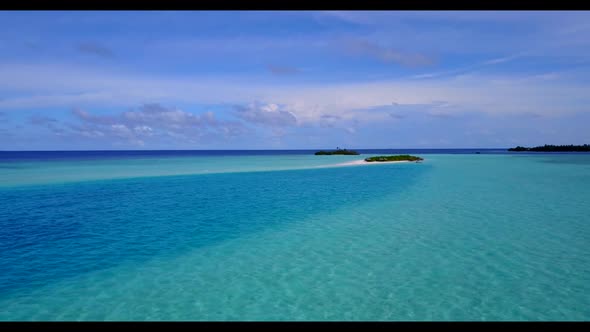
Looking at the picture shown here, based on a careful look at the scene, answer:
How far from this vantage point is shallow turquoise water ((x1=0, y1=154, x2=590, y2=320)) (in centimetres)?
904

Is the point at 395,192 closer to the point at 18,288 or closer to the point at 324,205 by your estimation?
the point at 324,205

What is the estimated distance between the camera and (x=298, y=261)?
1259 cm

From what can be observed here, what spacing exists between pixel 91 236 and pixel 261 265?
9169 millimetres

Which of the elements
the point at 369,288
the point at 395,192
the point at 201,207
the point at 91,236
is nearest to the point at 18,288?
the point at 91,236

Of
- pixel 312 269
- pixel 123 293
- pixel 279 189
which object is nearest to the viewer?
pixel 123 293

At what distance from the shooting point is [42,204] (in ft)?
81.5

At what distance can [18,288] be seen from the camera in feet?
33.9

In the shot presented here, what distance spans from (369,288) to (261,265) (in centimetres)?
394

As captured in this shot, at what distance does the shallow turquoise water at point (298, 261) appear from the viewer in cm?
904
